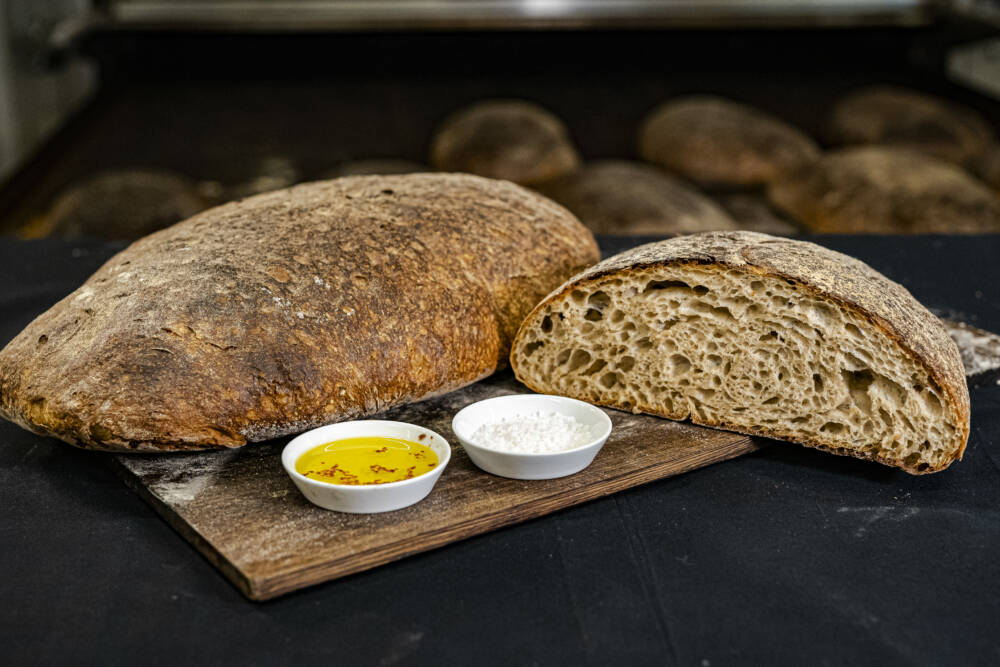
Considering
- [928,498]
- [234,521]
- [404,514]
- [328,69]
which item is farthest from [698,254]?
[328,69]

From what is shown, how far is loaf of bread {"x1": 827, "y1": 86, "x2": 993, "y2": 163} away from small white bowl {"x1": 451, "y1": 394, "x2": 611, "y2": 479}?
16.5 ft

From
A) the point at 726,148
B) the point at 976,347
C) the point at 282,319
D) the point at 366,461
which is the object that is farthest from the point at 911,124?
the point at 366,461

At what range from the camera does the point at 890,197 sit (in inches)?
191

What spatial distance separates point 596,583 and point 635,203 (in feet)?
10.8

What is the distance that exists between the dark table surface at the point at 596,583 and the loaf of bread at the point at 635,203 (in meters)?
2.72

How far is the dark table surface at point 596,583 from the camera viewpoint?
4.43ft

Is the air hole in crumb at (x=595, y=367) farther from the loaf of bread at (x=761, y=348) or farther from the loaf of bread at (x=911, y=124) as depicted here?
the loaf of bread at (x=911, y=124)

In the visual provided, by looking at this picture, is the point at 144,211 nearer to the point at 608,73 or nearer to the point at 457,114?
the point at 457,114

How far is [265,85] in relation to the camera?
256 inches

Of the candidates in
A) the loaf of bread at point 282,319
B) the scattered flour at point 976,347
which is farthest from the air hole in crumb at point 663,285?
the scattered flour at point 976,347

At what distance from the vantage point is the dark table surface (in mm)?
1352

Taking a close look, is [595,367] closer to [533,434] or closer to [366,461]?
[533,434]

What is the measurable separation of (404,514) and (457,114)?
16.3 ft

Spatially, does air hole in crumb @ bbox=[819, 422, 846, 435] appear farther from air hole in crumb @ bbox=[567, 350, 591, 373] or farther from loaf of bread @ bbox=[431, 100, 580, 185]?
loaf of bread @ bbox=[431, 100, 580, 185]
